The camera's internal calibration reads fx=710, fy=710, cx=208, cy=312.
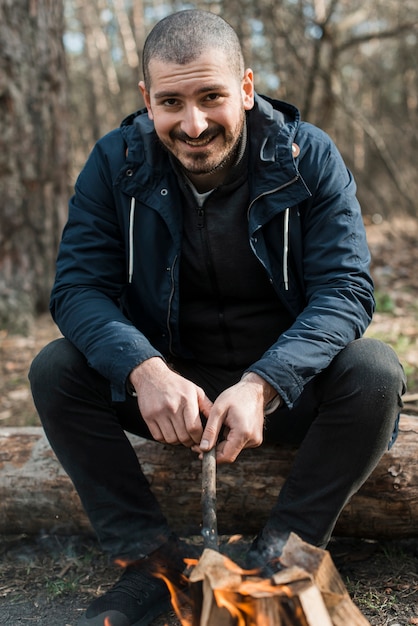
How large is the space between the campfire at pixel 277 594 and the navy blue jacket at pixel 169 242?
31.4 inches

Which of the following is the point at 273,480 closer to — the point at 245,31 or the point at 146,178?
the point at 146,178

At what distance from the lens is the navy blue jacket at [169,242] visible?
2656mm

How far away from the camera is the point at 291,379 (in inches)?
95.9

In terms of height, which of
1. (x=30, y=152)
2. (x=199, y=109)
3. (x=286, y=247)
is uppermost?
(x=30, y=152)

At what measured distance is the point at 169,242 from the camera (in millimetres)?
2998

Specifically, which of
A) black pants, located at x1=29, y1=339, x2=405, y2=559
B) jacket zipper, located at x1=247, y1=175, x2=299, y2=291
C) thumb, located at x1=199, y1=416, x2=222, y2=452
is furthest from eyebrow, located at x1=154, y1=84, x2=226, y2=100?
thumb, located at x1=199, y1=416, x2=222, y2=452

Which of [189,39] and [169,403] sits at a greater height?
[189,39]

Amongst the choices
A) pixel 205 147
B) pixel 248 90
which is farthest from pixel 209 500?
pixel 248 90

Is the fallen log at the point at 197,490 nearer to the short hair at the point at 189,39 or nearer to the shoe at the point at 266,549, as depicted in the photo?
the shoe at the point at 266,549

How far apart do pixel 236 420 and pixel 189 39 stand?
1.48m

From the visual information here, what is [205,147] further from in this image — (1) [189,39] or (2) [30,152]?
(2) [30,152]

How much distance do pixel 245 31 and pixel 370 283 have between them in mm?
7247

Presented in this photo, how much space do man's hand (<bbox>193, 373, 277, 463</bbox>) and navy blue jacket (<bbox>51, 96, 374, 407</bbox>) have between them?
0.28m

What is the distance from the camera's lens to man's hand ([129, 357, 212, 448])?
7.97 ft
